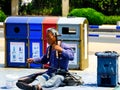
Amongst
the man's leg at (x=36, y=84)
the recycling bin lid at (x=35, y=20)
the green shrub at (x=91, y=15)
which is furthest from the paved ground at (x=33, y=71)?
the green shrub at (x=91, y=15)

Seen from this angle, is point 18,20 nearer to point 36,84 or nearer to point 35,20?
point 35,20

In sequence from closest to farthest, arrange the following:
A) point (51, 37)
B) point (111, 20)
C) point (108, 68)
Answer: point (51, 37), point (108, 68), point (111, 20)

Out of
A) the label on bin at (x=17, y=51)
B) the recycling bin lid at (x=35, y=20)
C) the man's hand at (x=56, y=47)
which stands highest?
the recycling bin lid at (x=35, y=20)

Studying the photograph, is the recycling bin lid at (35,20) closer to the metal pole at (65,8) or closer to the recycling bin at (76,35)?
the recycling bin at (76,35)

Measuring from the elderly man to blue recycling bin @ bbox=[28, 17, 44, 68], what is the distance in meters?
4.16

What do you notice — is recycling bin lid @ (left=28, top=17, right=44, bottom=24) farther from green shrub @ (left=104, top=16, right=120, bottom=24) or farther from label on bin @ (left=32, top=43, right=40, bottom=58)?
green shrub @ (left=104, top=16, right=120, bottom=24)

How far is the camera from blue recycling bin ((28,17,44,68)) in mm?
14211

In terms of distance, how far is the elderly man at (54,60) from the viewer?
9.80m

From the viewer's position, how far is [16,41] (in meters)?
14.4

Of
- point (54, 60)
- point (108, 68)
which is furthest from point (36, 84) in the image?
point (108, 68)

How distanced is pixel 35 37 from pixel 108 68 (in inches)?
157

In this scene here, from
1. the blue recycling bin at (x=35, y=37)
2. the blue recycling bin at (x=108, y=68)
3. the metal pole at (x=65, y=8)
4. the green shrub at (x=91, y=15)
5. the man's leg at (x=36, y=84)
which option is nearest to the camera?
the man's leg at (x=36, y=84)

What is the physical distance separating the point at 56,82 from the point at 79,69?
3965 mm

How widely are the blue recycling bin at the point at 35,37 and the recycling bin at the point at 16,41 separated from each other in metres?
0.14
